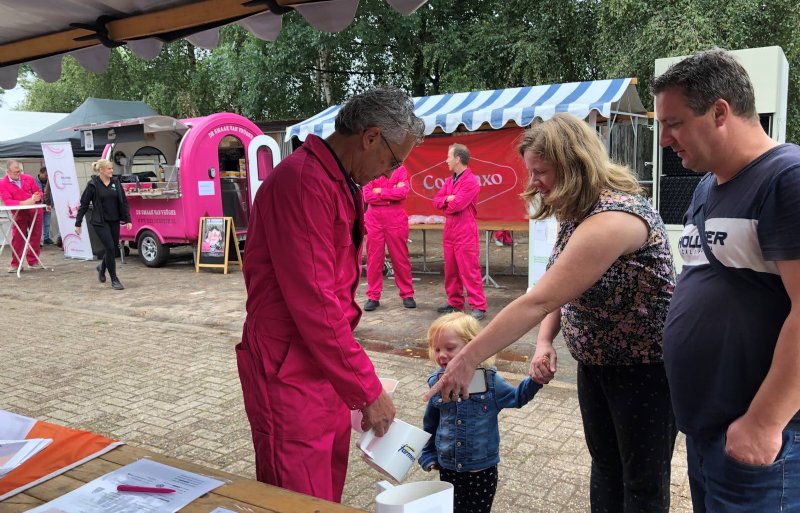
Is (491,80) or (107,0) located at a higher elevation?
(491,80)

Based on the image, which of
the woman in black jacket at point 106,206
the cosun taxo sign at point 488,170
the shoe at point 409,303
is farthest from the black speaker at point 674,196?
the woman in black jacket at point 106,206

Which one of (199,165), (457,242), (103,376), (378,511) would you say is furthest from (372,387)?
(199,165)

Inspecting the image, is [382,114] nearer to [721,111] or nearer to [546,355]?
[721,111]

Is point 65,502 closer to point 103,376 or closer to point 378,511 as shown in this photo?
point 378,511

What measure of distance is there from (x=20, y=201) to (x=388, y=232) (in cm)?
840

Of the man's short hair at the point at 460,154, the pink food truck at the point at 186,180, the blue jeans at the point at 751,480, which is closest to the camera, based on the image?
the blue jeans at the point at 751,480

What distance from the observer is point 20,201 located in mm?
12031

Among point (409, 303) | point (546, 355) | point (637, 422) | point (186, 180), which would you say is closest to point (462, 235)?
point (409, 303)

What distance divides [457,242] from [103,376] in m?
3.92

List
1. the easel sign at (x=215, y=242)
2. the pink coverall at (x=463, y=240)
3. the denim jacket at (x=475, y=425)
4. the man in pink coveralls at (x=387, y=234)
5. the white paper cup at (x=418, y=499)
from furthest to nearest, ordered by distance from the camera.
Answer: the easel sign at (x=215, y=242) < the man in pink coveralls at (x=387, y=234) < the pink coverall at (x=463, y=240) < the denim jacket at (x=475, y=425) < the white paper cup at (x=418, y=499)

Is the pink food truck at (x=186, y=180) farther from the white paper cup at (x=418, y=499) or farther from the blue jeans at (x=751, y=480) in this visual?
the blue jeans at (x=751, y=480)

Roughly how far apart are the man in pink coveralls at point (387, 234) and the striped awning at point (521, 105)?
1.10 m

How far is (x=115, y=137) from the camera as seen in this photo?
42.0ft

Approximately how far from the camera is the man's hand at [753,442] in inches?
59.4
